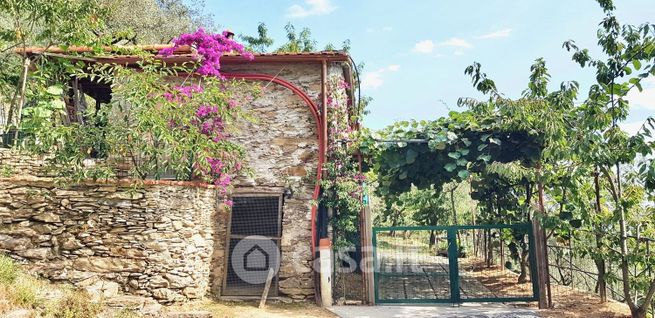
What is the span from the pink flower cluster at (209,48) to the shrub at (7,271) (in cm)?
397

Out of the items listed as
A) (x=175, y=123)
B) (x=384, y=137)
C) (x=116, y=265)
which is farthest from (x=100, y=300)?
(x=384, y=137)

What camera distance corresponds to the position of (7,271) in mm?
5160

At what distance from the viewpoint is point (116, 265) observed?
611 centimetres

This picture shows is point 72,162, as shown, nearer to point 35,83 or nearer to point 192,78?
point 35,83

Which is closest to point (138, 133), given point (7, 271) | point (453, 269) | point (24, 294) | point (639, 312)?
point (7, 271)

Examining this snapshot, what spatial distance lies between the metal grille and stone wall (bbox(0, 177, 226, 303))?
3.12ft

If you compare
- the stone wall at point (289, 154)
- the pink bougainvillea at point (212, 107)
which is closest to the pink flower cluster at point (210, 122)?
the pink bougainvillea at point (212, 107)

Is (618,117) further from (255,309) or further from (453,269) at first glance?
(255,309)

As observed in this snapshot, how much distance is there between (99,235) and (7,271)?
3.94 ft

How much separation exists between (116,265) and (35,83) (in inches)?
130

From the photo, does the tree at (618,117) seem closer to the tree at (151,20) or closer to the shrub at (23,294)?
the shrub at (23,294)

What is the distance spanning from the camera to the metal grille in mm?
7066

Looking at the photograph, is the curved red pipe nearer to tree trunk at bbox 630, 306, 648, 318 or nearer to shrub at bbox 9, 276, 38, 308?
shrub at bbox 9, 276, 38, 308

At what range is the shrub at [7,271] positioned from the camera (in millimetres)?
5012
